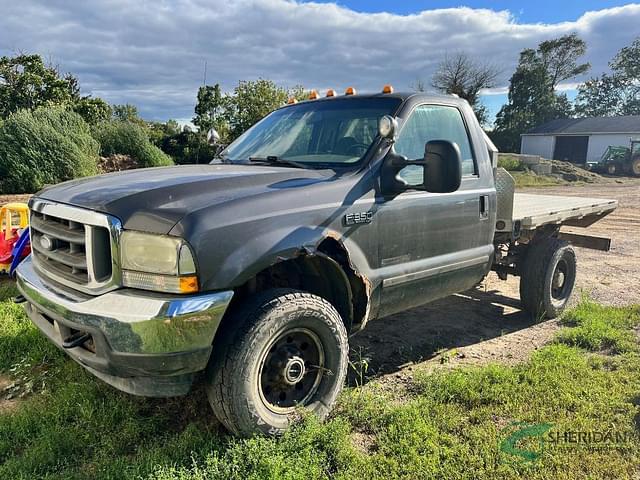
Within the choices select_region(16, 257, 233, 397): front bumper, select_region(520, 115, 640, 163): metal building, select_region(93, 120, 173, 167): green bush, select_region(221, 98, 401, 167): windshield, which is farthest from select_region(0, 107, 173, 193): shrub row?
select_region(520, 115, 640, 163): metal building

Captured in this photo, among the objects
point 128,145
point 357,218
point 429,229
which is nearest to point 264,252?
point 357,218

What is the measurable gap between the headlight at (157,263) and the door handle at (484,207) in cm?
258

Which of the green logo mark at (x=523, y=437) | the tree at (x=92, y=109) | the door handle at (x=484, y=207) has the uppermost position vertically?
the tree at (x=92, y=109)

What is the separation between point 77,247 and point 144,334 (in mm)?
734

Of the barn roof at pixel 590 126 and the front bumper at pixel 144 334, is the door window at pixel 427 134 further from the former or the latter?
the barn roof at pixel 590 126

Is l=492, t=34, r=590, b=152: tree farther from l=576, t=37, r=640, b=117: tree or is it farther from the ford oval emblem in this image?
the ford oval emblem

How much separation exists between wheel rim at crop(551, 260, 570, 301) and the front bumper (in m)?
4.16

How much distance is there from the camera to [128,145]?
1741cm

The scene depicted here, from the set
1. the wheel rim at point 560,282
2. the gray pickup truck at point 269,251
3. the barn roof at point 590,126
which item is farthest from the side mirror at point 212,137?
the barn roof at point 590,126

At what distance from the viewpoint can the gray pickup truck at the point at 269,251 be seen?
2436 millimetres

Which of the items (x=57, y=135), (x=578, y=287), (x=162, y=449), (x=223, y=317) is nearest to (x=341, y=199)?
(x=223, y=317)

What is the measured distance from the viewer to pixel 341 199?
10.1ft

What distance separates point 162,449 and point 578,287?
18.4 feet

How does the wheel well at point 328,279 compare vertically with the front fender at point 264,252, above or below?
below
